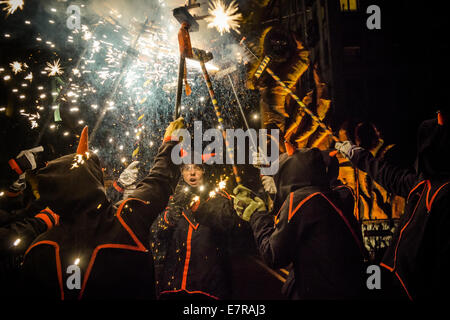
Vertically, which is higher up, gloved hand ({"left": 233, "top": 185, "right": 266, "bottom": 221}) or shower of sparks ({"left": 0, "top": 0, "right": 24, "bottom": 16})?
shower of sparks ({"left": 0, "top": 0, "right": 24, "bottom": 16})

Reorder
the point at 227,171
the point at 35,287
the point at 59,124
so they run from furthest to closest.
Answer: the point at 227,171
the point at 59,124
the point at 35,287

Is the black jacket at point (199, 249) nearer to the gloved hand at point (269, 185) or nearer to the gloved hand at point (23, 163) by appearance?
the gloved hand at point (269, 185)

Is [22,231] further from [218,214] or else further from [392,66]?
[392,66]

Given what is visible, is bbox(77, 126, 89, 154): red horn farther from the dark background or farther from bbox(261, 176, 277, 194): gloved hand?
the dark background

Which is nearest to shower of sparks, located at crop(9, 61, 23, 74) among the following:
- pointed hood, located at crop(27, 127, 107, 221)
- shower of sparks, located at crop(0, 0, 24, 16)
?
shower of sparks, located at crop(0, 0, 24, 16)

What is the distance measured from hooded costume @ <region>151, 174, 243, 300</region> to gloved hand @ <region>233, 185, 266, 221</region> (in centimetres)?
35

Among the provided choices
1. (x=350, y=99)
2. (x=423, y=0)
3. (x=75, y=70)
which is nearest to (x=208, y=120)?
(x=75, y=70)

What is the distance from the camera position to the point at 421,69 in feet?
18.7

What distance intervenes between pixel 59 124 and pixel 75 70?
1518 mm

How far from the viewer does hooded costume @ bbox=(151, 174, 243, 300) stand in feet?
8.43

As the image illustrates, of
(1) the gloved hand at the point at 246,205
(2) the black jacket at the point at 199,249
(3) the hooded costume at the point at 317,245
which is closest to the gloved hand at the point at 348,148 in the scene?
(3) the hooded costume at the point at 317,245

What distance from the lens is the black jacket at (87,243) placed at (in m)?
1.42

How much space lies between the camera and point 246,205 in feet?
8.45

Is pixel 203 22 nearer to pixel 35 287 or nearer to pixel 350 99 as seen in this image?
pixel 350 99
